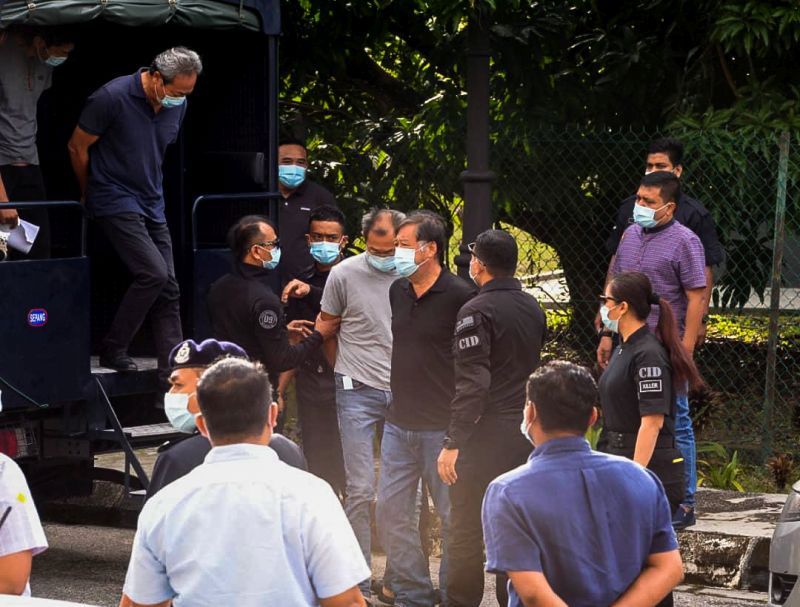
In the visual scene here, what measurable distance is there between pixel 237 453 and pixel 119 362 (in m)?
A: 4.29

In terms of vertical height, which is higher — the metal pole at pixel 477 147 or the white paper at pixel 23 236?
the metal pole at pixel 477 147

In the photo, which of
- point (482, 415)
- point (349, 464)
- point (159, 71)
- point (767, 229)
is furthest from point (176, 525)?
point (767, 229)

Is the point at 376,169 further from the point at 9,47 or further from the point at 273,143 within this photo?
the point at 9,47

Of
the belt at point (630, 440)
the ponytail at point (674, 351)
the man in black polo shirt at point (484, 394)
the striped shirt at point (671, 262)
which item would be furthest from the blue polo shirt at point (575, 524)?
the striped shirt at point (671, 262)

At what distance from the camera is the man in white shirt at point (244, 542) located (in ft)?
11.6

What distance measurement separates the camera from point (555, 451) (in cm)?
403

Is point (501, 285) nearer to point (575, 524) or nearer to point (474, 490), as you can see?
point (474, 490)

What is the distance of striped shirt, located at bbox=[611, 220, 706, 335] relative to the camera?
25.8 feet

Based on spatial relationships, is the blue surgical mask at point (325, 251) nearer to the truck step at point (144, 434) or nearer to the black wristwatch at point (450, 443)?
the truck step at point (144, 434)

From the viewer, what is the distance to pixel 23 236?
25.0 ft

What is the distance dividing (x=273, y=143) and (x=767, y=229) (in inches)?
129

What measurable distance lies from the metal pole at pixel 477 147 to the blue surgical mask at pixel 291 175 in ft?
3.70

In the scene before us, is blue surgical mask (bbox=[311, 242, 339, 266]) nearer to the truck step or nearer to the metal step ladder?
the metal step ladder

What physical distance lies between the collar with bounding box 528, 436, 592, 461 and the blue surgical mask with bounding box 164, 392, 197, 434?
109 cm
